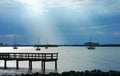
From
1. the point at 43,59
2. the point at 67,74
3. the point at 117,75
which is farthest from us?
the point at 43,59

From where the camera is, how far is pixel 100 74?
4259 cm

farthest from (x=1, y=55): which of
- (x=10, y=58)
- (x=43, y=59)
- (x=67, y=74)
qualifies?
(x=67, y=74)

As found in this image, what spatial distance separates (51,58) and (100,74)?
2243 cm

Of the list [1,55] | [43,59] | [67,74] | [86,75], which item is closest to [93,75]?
[86,75]

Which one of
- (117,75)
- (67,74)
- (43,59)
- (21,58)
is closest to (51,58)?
(43,59)

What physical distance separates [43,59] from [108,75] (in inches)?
903

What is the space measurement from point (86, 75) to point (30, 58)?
2367cm

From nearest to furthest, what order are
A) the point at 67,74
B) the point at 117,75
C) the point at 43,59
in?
1. the point at 117,75
2. the point at 67,74
3. the point at 43,59

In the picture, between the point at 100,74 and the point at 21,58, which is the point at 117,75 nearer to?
the point at 100,74

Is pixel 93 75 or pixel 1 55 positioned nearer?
pixel 93 75

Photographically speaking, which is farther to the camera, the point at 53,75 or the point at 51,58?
the point at 51,58

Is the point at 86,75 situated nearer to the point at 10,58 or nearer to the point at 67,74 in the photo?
the point at 67,74

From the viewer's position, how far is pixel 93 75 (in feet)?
139

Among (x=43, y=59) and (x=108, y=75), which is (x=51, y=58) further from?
(x=108, y=75)
